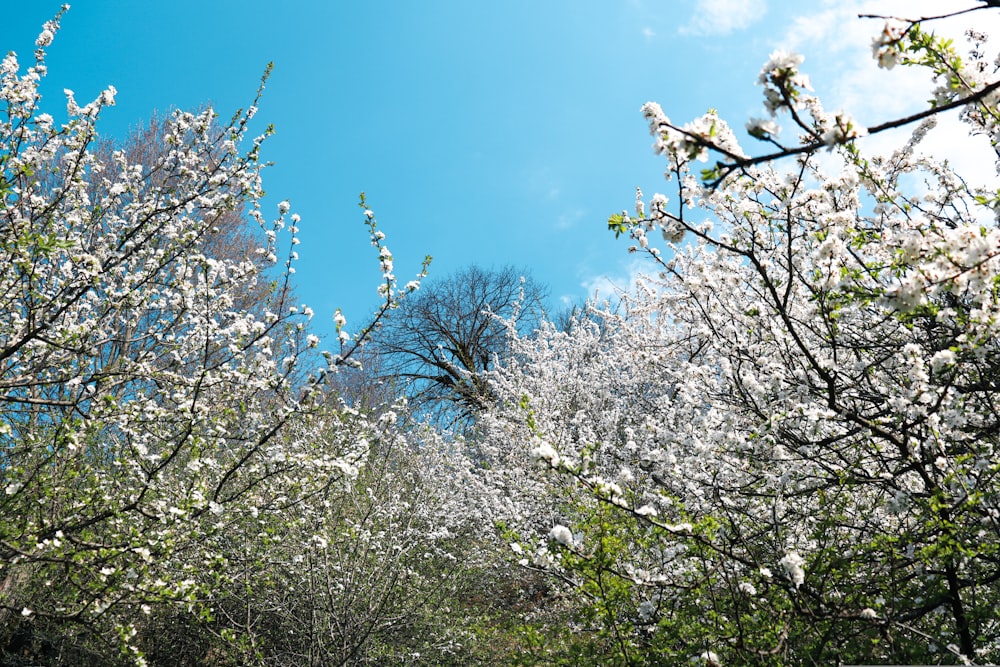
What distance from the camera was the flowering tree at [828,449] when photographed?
236 cm

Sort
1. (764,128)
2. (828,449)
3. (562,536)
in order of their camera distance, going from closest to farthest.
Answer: (764,128), (562,536), (828,449)

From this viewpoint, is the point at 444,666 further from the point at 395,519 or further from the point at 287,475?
the point at 287,475

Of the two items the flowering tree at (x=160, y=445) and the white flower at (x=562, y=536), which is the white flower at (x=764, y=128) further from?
the flowering tree at (x=160, y=445)

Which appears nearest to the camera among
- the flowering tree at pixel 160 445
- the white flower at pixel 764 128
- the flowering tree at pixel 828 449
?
the white flower at pixel 764 128

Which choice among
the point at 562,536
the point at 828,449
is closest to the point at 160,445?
the point at 562,536

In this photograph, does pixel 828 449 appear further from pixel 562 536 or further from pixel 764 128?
pixel 764 128

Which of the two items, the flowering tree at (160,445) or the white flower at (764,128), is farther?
the flowering tree at (160,445)

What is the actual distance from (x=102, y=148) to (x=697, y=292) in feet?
44.5

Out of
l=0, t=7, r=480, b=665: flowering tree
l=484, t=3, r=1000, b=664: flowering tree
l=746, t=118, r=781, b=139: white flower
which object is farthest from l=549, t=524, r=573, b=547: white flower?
l=0, t=7, r=480, b=665: flowering tree

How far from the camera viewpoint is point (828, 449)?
3.69 m

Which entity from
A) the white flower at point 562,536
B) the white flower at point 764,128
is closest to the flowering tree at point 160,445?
the white flower at point 562,536

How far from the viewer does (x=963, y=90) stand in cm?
218

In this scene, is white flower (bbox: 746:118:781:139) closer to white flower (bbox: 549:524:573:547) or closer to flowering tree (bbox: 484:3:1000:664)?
flowering tree (bbox: 484:3:1000:664)

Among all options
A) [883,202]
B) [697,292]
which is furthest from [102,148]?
[883,202]
